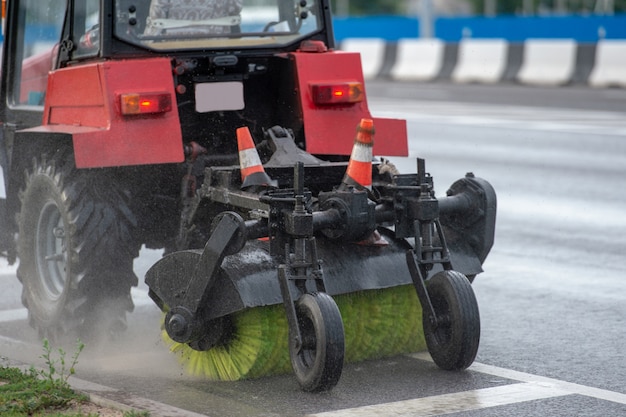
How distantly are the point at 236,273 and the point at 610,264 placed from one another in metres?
3.98

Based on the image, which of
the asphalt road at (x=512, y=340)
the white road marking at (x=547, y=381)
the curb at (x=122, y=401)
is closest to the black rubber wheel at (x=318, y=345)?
the asphalt road at (x=512, y=340)

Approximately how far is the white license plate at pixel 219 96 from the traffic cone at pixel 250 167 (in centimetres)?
76

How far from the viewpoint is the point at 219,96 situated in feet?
23.5

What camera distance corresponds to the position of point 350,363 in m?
6.50

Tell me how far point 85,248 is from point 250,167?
0.99m

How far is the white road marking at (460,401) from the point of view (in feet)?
18.6

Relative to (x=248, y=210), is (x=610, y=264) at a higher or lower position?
lower

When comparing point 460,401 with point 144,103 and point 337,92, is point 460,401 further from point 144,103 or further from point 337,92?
point 144,103

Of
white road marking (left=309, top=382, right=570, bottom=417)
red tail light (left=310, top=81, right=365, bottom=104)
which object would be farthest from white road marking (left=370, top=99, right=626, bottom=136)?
white road marking (left=309, top=382, right=570, bottom=417)

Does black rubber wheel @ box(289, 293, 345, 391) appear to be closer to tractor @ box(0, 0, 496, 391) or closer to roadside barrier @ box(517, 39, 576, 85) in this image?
tractor @ box(0, 0, 496, 391)

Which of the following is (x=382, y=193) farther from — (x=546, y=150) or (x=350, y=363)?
(x=546, y=150)

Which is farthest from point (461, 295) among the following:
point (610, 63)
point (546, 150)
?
point (610, 63)

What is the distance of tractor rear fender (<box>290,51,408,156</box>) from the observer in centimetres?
722

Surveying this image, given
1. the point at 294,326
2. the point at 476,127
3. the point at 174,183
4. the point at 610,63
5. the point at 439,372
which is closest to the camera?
the point at 294,326
